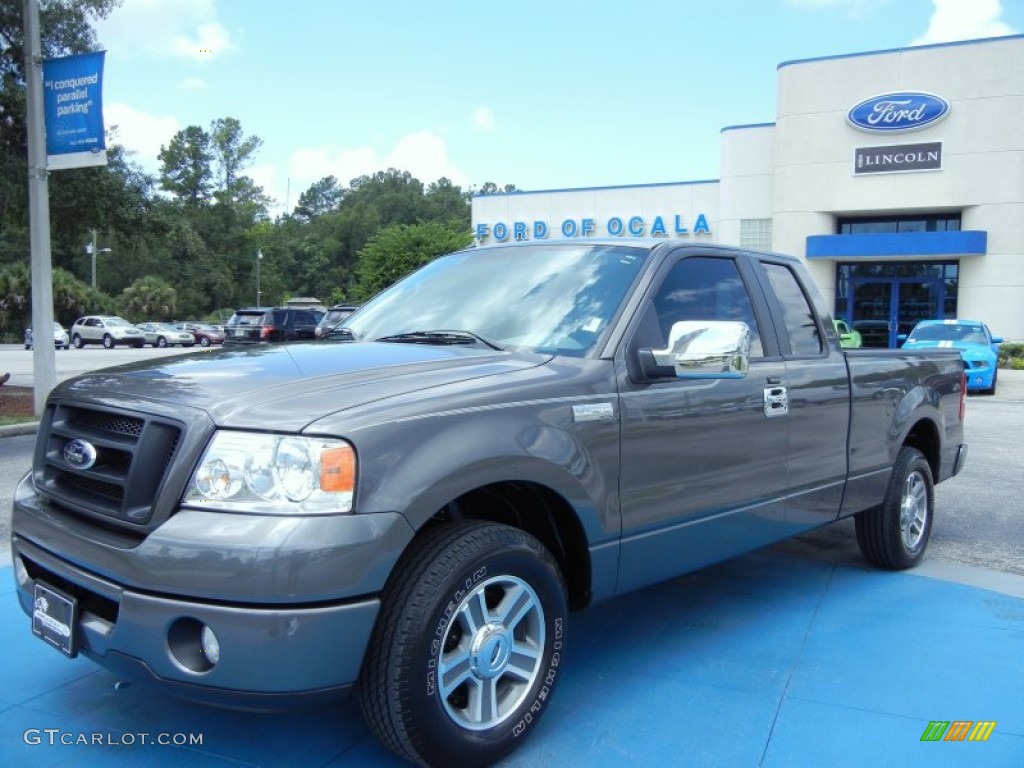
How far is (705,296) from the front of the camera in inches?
163

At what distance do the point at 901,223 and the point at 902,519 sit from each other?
28586 millimetres

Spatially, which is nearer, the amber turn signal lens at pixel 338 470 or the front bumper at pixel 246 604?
the front bumper at pixel 246 604

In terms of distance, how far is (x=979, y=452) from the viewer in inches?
391

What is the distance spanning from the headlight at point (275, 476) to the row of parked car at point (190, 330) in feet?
75.7

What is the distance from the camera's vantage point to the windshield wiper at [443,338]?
11.9 ft

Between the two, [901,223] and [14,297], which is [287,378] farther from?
[14,297]

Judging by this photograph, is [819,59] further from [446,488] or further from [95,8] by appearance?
[446,488]

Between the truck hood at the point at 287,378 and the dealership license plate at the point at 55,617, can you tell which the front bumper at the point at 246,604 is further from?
the truck hood at the point at 287,378

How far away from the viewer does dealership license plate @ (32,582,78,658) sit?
9.00 ft

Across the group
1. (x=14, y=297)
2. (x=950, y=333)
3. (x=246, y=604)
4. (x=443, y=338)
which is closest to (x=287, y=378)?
(x=246, y=604)

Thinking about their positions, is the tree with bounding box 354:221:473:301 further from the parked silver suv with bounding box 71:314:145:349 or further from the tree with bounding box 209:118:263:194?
the tree with bounding box 209:118:263:194

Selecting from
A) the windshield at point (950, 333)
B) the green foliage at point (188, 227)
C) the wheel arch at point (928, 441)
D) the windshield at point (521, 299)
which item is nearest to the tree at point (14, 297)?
the green foliage at point (188, 227)

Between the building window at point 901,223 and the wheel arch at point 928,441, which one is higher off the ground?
the building window at point 901,223

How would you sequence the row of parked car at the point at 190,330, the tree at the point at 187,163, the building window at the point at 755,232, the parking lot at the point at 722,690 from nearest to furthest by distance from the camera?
the parking lot at the point at 722,690 < the row of parked car at the point at 190,330 < the building window at the point at 755,232 < the tree at the point at 187,163
